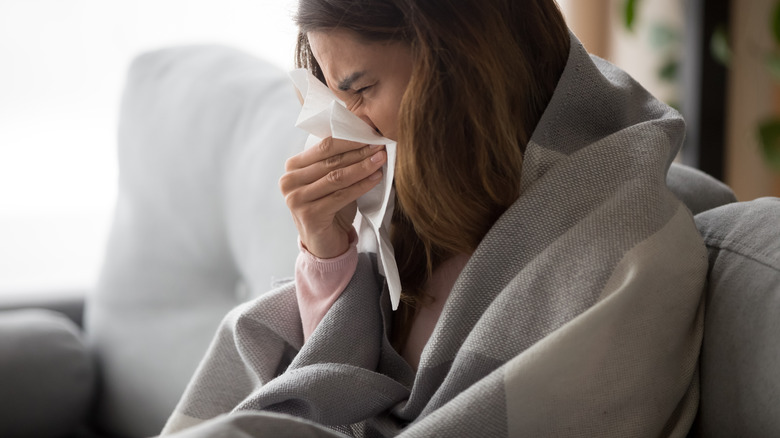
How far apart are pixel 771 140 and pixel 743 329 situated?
1.47 metres

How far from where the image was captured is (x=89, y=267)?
90.7 inches

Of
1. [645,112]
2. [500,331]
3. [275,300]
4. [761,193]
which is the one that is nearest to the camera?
[500,331]

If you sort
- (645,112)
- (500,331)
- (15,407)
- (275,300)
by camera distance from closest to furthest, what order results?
(500,331)
(645,112)
(275,300)
(15,407)

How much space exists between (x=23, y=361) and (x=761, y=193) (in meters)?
2.03

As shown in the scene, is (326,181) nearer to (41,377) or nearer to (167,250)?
(167,250)

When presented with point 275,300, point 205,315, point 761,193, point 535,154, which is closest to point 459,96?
point 535,154

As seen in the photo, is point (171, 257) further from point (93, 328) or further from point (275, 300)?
point (275, 300)

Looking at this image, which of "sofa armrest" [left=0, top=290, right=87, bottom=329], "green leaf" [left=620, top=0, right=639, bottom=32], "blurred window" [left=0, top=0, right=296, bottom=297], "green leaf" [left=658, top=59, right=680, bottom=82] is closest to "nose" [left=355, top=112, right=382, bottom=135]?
"sofa armrest" [left=0, top=290, right=87, bottom=329]

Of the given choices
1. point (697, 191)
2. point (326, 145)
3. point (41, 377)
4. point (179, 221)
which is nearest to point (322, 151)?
point (326, 145)

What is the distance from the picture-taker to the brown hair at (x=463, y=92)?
0.77 meters

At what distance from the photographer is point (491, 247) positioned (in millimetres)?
770

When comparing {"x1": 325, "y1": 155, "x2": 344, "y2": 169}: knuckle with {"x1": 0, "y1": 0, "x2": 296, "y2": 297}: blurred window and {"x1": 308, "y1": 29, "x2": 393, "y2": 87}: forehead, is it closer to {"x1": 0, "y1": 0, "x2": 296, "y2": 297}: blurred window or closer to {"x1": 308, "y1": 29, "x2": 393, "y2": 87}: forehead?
{"x1": 308, "y1": 29, "x2": 393, "y2": 87}: forehead

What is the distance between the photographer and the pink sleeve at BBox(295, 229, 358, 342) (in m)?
0.91

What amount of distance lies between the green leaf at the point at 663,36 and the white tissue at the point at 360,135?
69.8 inches
